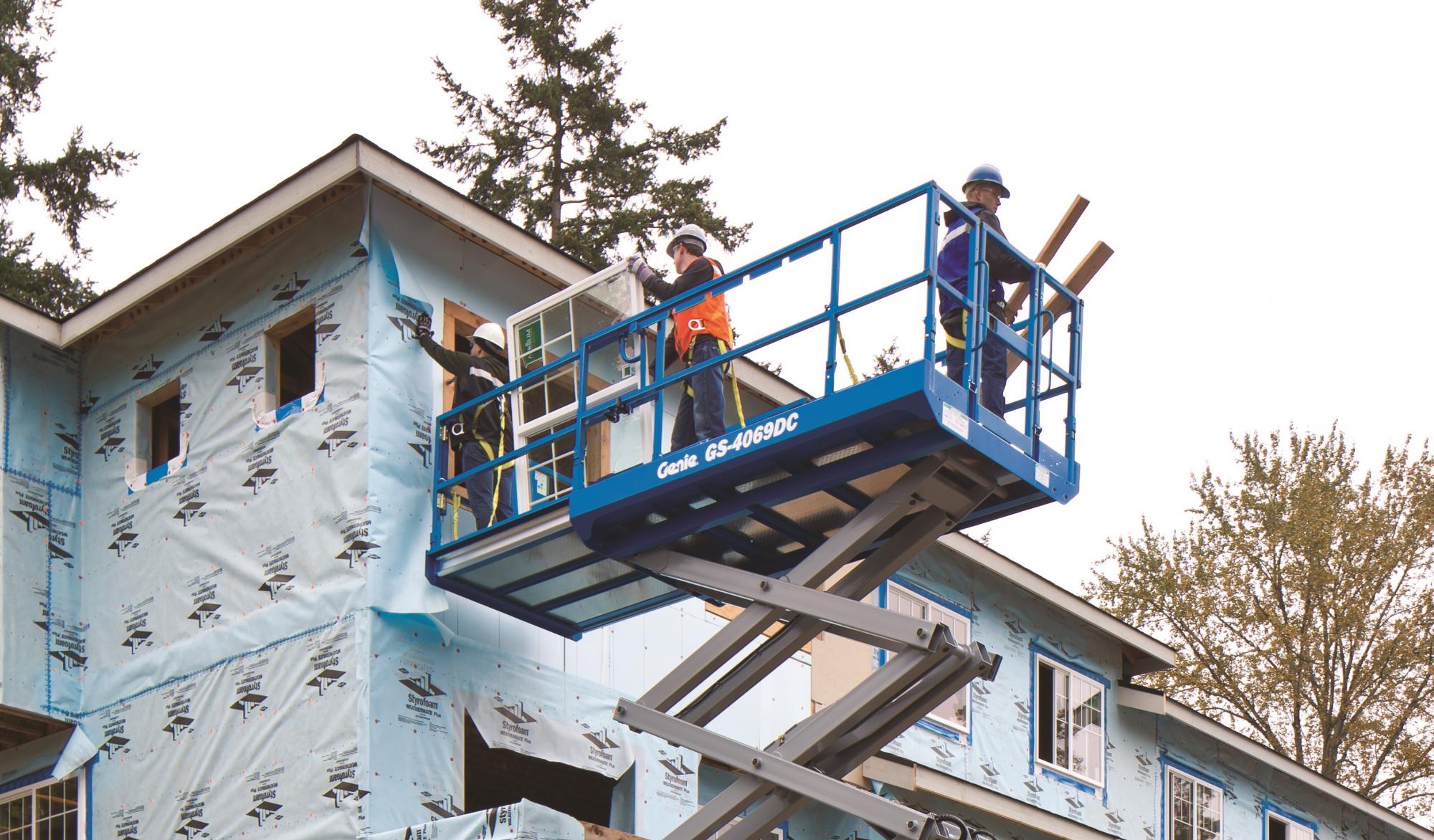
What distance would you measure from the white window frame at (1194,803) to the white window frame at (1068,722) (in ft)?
5.61

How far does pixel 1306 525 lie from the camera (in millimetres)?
41344

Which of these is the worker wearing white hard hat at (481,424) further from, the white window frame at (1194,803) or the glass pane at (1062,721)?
the white window frame at (1194,803)

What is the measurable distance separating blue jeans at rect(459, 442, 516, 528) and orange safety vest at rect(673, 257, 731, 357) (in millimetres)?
2056

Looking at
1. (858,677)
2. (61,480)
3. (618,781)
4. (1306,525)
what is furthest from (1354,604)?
(61,480)

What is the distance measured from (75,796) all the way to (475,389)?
17.4ft

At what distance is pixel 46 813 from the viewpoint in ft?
53.1

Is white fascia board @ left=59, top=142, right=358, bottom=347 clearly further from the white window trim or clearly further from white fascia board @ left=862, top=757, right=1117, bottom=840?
the white window trim

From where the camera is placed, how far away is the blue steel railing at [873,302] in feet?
39.2

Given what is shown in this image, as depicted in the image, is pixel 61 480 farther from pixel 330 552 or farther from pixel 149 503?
pixel 330 552

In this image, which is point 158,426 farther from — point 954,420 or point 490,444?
point 954,420

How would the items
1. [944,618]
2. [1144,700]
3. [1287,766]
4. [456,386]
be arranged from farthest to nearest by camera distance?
[1287,766], [1144,700], [944,618], [456,386]

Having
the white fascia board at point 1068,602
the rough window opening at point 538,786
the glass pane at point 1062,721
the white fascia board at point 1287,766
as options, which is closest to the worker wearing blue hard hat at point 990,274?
the rough window opening at point 538,786

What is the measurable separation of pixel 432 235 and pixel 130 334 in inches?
145

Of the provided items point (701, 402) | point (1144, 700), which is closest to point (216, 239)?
point (701, 402)
